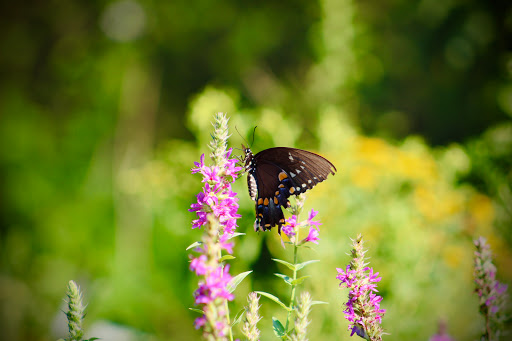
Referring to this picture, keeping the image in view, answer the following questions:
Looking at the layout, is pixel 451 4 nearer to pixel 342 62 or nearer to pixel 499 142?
pixel 342 62

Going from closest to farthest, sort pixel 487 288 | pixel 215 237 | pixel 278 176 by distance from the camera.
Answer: pixel 215 237 < pixel 487 288 < pixel 278 176

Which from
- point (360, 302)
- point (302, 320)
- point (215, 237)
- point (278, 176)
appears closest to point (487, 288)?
point (360, 302)

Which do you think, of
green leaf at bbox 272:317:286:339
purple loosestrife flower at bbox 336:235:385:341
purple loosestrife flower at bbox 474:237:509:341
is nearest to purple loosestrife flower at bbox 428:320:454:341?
purple loosestrife flower at bbox 474:237:509:341

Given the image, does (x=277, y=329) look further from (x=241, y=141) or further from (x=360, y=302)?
(x=241, y=141)

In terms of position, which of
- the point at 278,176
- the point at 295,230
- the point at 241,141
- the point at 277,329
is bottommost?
the point at 277,329

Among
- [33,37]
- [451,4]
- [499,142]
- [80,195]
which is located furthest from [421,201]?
[33,37]

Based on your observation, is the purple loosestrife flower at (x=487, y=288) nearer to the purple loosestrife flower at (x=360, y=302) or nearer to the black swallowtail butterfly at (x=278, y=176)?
the purple loosestrife flower at (x=360, y=302)

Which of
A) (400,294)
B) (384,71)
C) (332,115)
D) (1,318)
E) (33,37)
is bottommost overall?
(1,318)
